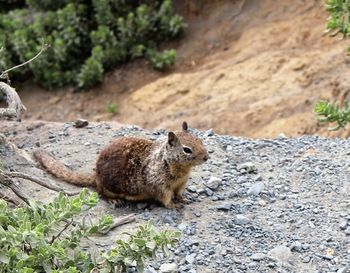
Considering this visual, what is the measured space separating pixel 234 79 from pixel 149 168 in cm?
524

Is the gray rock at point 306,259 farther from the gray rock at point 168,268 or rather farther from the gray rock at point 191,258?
the gray rock at point 168,268

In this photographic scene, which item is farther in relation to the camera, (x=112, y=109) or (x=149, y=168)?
(x=112, y=109)

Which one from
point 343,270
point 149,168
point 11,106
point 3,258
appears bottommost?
point 343,270

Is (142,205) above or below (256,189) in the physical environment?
above

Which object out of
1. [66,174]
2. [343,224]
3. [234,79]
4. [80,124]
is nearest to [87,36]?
[234,79]

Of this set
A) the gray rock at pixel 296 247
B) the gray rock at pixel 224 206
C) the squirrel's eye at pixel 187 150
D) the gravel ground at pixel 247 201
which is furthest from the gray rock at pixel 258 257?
the squirrel's eye at pixel 187 150

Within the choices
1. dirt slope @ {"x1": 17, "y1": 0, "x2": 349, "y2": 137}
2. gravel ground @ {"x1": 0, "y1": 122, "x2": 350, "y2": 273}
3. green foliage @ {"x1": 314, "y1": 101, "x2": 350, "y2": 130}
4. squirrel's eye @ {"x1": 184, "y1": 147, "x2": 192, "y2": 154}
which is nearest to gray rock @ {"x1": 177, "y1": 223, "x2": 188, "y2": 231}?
gravel ground @ {"x1": 0, "y1": 122, "x2": 350, "y2": 273}

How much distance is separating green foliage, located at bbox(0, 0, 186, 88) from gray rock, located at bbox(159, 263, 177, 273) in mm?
6848

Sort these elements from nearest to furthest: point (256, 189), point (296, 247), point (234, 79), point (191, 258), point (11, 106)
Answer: point (191, 258), point (296, 247), point (11, 106), point (256, 189), point (234, 79)

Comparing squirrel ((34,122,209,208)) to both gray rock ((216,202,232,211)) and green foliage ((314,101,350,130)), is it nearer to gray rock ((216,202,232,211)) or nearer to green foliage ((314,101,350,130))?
gray rock ((216,202,232,211))

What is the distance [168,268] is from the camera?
456cm

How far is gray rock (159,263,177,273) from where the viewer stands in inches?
179

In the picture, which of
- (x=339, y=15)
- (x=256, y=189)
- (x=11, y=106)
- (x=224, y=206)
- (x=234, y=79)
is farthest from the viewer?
(x=234, y=79)

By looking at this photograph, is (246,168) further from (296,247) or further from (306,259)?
(306,259)
